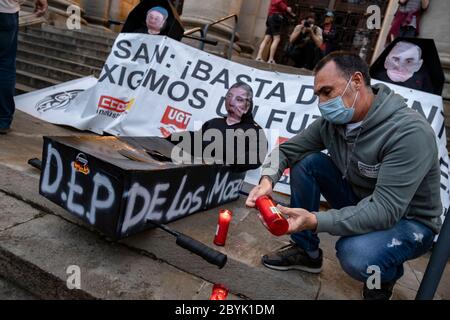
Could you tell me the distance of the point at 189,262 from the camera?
1.90 metres

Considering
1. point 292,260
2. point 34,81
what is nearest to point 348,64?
point 292,260

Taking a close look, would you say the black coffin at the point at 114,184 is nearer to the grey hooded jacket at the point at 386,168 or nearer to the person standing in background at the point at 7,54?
the grey hooded jacket at the point at 386,168

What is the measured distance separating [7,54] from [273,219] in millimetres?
3112

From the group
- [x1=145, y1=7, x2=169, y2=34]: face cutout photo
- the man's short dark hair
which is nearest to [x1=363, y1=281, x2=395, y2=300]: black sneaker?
the man's short dark hair

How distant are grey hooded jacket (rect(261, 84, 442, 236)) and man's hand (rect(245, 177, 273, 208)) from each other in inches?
14.6

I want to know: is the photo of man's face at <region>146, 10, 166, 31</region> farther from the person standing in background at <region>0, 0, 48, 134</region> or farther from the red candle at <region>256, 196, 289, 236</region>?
the red candle at <region>256, 196, 289, 236</region>

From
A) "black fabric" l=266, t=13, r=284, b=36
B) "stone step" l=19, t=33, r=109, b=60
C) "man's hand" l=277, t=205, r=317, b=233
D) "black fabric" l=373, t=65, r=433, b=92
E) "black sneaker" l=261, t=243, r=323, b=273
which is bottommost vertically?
"black sneaker" l=261, t=243, r=323, b=273

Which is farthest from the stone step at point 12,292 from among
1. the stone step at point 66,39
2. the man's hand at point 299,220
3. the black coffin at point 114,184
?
the stone step at point 66,39

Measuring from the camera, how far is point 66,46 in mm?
7211

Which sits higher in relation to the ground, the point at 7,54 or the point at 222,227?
the point at 7,54

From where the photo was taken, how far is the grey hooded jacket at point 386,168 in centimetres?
153

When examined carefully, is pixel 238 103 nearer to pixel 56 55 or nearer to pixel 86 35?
pixel 56 55

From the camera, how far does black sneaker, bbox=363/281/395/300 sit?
1.71 m

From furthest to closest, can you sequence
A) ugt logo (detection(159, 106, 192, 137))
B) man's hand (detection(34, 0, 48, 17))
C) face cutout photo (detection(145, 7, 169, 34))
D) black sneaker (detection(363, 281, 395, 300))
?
face cutout photo (detection(145, 7, 169, 34))
ugt logo (detection(159, 106, 192, 137))
man's hand (detection(34, 0, 48, 17))
black sneaker (detection(363, 281, 395, 300))
